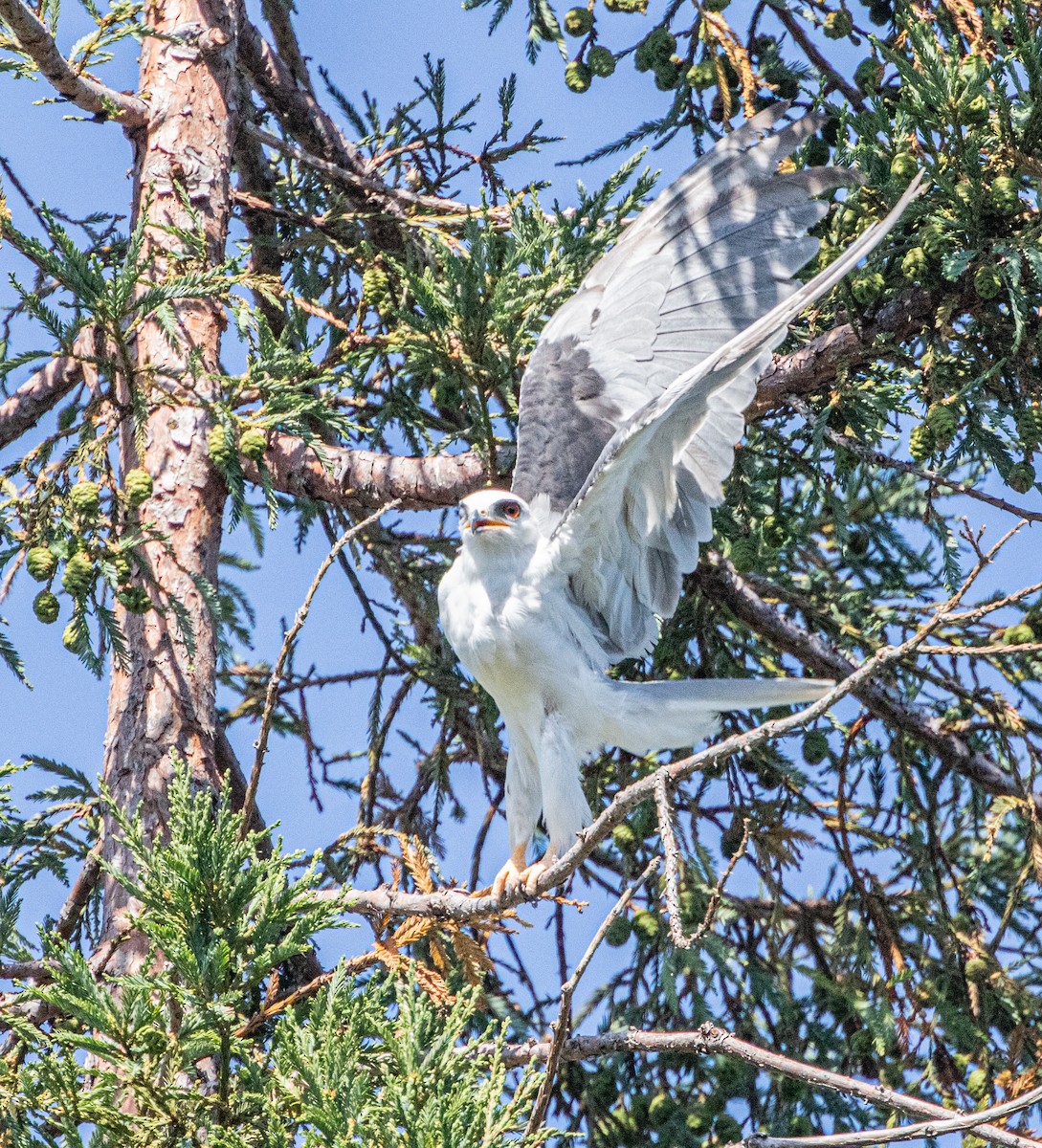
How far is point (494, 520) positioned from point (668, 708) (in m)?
0.82

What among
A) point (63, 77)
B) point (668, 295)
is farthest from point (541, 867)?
point (63, 77)

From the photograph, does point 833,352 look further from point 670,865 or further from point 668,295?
point 670,865

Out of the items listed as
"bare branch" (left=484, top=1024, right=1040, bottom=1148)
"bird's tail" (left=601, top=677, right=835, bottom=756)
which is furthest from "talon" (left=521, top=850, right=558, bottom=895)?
"bare branch" (left=484, top=1024, right=1040, bottom=1148)

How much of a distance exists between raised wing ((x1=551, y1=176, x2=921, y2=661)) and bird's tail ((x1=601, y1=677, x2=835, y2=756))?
33cm

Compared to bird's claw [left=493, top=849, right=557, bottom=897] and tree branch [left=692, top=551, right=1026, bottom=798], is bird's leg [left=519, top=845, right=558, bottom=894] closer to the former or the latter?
bird's claw [left=493, top=849, right=557, bottom=897]

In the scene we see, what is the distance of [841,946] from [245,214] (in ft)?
12.9

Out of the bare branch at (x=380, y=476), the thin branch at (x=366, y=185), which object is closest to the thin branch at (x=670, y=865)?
the bare branch at (x=380, y=476)

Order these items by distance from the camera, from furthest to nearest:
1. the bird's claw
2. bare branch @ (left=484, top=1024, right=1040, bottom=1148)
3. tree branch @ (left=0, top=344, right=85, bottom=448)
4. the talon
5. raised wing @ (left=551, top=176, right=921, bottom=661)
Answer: tree branch @ (left=0, top=344, right=85, bottom=448), the talon, the bird's claw, raised wing @ (left=551, top=176, right=921, bottom=661), bare branch @ (left=484, top=1024, right=1040, bottom=1148)

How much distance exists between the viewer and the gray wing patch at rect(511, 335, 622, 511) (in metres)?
4.72

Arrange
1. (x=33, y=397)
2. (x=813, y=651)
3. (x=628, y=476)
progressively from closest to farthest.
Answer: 1. (x=628, y=476)
2. (x=813, y=651)
3. (x=33, y=397)

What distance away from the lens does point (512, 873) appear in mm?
4383

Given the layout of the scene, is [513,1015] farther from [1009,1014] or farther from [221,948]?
[221,948]

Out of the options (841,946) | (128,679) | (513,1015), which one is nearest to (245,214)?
(128,679)

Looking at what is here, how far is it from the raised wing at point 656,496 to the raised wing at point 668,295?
0.43 metres
